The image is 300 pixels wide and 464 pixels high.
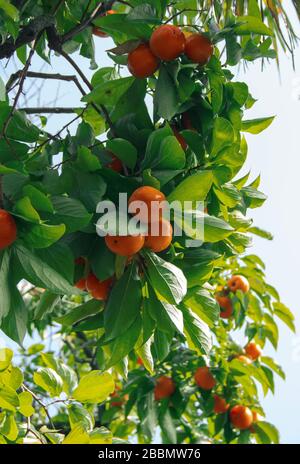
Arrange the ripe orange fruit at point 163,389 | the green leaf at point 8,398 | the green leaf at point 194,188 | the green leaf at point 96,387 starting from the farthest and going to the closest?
the ripe orange fruit at point 163,389 → the green leaf at point 96,387 → the green leaf at point 8,398 → the green leaf at point 194,188

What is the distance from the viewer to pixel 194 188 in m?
0.91

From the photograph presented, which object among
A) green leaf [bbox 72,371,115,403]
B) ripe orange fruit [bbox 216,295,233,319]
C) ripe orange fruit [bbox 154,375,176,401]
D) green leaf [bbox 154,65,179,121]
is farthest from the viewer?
ripe orange fruit [bbox 216,295,233,319]

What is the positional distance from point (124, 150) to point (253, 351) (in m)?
1.79

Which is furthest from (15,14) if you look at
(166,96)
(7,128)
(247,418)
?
(247,418)

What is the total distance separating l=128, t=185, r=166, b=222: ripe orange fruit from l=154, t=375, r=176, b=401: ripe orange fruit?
5.13 feet

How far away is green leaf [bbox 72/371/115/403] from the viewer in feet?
4.25

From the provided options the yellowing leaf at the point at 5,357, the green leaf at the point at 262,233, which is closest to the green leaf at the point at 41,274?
the yellowing leaf at the point at 5,357

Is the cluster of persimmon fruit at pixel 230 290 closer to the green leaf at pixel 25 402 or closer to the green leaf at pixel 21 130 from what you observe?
the green leaf at pixel 25 402

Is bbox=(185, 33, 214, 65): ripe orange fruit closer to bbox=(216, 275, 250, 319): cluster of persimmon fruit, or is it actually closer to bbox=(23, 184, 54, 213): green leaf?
bbox=(23, 184, 54, 213): green leaf

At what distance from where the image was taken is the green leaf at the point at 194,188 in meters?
0.90

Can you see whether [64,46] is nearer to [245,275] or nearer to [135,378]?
[245,275]

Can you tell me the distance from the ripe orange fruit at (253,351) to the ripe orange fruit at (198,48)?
1.73 m

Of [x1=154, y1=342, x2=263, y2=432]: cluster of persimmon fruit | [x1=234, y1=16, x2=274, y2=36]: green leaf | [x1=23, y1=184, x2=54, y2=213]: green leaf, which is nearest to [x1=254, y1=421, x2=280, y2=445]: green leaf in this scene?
[x1=154, y1=342, x2=263, y2=432]: cluster of persimmon fruit

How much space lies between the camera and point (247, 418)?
7.73ft
